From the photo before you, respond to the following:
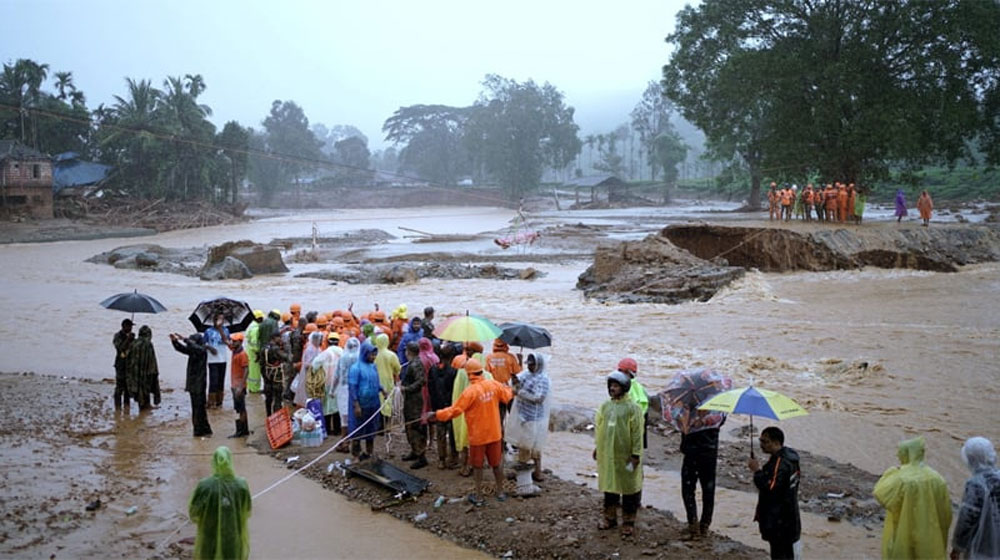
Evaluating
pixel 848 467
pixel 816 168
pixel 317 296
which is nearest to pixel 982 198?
pixel 816 168

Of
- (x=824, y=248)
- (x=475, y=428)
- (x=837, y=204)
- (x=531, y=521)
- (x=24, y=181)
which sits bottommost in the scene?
(x=531, y=521)

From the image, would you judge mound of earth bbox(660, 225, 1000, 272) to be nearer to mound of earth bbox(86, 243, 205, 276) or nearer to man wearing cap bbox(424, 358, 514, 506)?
mound of earth bbox(86, 243, 205, 276)

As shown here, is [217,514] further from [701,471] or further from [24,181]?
[24,181]

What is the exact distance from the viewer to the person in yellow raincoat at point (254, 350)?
1089 centimetres

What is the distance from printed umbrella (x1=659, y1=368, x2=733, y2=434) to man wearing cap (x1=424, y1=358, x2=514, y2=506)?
1493 millimetres

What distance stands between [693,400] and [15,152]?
53.4 m

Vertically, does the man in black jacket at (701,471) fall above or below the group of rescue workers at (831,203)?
below

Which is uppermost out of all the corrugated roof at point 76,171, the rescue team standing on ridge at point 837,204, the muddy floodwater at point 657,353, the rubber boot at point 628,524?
the corrugated roof at point 76,171

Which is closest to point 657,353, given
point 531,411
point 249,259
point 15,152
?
point 531,411

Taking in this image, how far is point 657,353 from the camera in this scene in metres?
15.5

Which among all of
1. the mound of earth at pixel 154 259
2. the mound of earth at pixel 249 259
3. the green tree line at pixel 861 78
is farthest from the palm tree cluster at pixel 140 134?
the green tree line at pixel 861 78

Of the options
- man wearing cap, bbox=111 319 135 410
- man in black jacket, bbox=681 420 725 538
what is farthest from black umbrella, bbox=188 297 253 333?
man in black jacket, bbox=681 420 725 538

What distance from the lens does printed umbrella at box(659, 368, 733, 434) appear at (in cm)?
638

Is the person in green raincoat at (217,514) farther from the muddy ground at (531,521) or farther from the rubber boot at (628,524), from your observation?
the rubber boot at (628,524)
